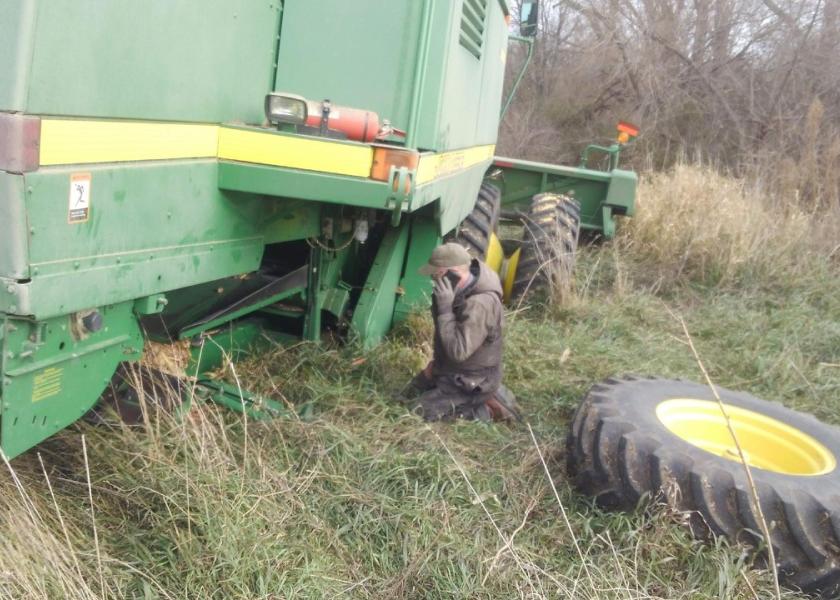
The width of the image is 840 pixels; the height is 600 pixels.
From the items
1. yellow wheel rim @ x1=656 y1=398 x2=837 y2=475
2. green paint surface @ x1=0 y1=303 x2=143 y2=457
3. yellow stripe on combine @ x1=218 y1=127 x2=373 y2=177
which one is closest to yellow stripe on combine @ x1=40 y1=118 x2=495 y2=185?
yellow stripe on combine @ x1=218 y1=127 x2=373 y2=177

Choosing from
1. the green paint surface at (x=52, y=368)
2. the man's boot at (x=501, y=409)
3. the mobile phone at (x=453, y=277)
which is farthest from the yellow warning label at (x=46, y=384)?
the man's boot at (x=501, y=409)

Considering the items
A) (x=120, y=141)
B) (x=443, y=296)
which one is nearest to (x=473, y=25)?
(x=443, y=296)

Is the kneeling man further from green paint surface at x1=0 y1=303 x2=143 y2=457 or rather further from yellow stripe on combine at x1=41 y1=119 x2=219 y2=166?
green paint surface at x1=0 y1=303 x2=143 y2=457

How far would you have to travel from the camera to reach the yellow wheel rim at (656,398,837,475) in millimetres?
3717

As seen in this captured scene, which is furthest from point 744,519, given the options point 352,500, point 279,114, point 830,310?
point 830,310

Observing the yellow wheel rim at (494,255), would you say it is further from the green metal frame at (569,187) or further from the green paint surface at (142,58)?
the green paint surface at (142,58)

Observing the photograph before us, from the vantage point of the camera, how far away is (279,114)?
9.50 ft

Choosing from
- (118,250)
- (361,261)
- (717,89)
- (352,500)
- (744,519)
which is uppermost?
(717,89)

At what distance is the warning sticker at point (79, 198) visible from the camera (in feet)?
7.29

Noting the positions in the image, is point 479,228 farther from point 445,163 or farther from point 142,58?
point 142,58

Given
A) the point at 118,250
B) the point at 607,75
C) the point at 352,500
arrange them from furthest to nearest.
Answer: the point at 607,75, the point at 352,500, the point at 118,250

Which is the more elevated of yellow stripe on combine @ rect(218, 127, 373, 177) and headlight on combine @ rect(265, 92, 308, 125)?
headlight on combine @ rect(265, 92, 308, 125)

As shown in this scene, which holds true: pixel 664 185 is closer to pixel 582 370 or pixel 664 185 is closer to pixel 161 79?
pixel 582 370

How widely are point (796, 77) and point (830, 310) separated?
848cm
